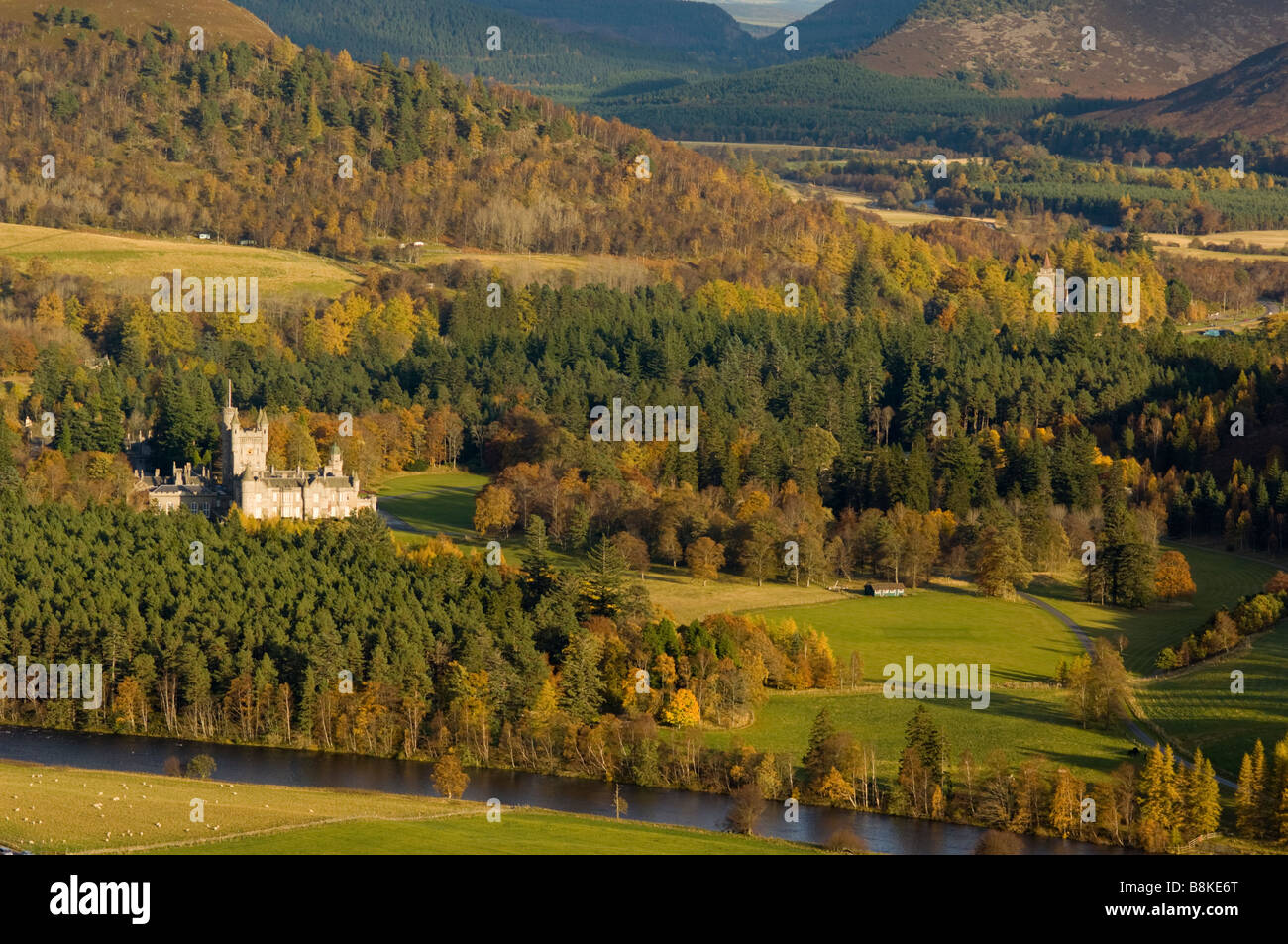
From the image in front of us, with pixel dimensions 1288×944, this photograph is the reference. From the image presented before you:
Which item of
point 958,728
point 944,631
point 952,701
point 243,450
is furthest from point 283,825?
point 243,450

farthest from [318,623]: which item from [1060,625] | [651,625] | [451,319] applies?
[451,319]

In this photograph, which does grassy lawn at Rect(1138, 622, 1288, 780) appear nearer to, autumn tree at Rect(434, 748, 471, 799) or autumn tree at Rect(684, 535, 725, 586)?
autumn tree at Rect(684, 535, 725, 586)

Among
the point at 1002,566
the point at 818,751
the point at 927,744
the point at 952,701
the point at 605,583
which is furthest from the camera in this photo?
the point at 1002,566

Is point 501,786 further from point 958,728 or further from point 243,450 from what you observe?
point 243,450

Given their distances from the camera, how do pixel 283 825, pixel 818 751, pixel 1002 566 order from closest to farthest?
pixel 283 825 → pixel 818 751 → pixel 1002 566

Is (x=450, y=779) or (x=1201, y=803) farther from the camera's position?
(x=450, y=779)

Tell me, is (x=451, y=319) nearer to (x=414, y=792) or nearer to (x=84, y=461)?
(x=84, y=461)

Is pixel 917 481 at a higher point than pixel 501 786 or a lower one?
higher
